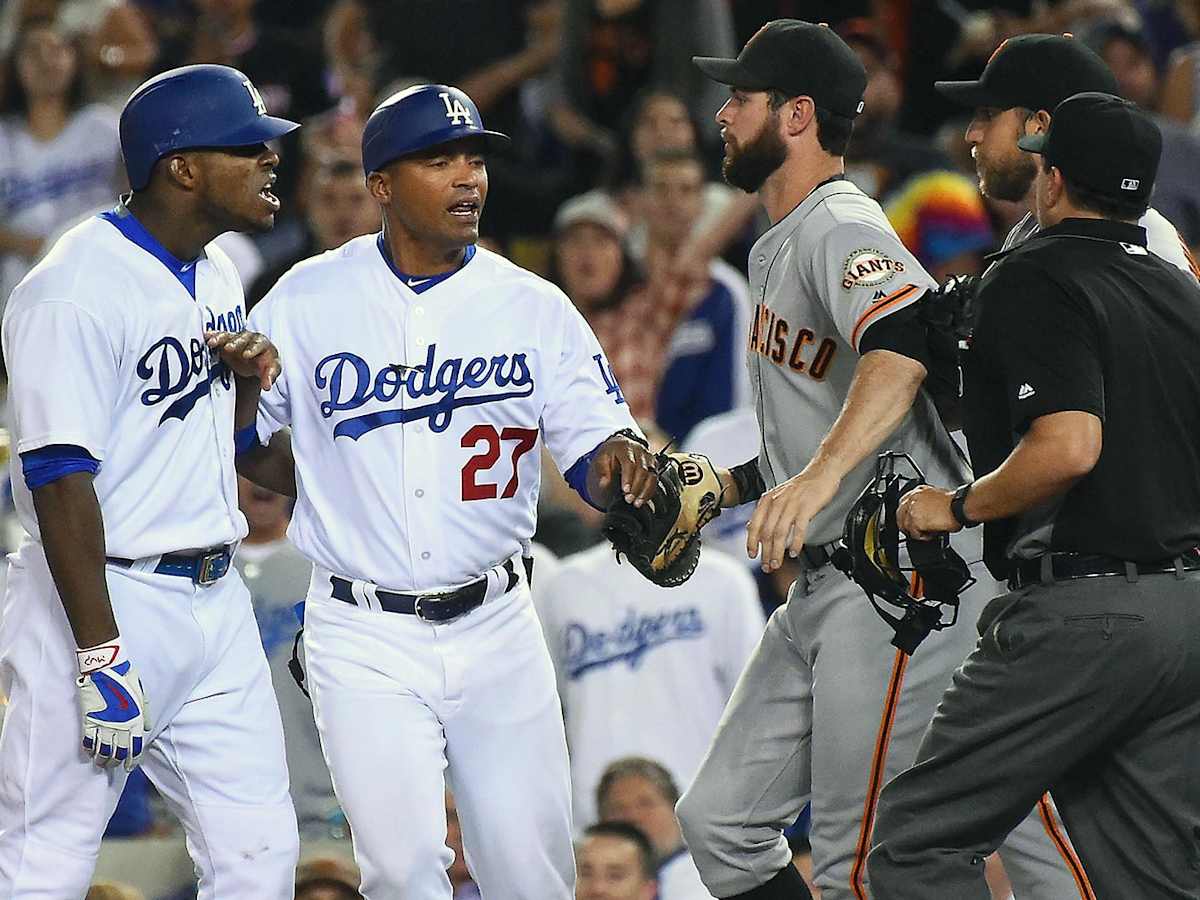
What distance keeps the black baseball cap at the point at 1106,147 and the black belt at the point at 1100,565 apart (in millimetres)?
739

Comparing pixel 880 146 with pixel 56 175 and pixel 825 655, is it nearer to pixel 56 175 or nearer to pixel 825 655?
pixel 56 175

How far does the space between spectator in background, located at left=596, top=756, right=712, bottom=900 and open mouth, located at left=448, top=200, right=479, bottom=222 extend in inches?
90.7

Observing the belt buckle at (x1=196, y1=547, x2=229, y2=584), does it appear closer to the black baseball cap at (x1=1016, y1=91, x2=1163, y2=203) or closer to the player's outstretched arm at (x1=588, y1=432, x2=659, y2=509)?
the player's outstretched arm at (x1=588, y1=432, x2=659, y2=509)

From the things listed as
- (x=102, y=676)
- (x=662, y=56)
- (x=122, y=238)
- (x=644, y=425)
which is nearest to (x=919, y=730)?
(x=102, y=676)

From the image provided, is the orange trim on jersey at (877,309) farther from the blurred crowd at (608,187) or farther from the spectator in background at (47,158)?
the spectator in background at (47,158)

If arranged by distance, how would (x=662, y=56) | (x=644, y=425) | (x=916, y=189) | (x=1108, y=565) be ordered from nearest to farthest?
1. (x=1108, y=565)
2. (x=644, y=425)
3. (x=916, y=189)
4. (x=662, y=56)

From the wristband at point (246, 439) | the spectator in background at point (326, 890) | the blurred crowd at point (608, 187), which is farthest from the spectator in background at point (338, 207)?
the wristband at point (246, 439)

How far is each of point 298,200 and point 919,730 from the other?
5.84 m

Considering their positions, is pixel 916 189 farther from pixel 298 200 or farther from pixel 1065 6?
pixel 298 200

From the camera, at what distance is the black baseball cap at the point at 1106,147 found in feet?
12.6

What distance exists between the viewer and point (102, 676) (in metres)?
3.93

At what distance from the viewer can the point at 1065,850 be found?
14.0ft

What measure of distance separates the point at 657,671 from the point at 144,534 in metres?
2.53

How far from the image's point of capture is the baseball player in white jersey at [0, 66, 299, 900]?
3963mm
